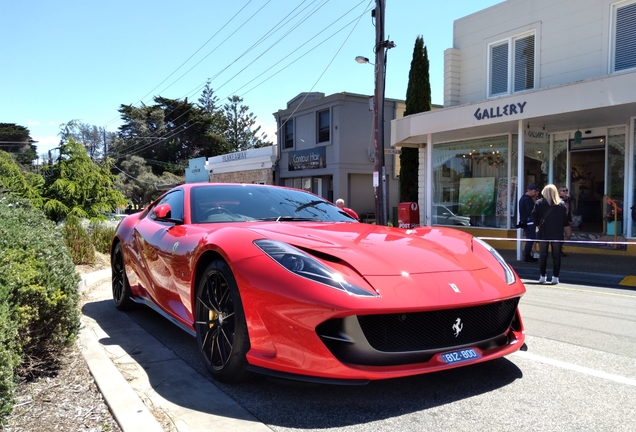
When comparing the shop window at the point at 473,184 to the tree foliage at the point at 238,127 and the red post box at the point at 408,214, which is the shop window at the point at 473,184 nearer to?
the red post box at the point at 408,214

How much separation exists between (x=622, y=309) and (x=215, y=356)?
510 cm

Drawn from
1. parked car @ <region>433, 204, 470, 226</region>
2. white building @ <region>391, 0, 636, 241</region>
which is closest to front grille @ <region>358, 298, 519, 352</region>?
white building @ <region>391, 0, 636, 241</region>

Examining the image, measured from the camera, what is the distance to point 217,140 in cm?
5606

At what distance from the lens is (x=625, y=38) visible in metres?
11.6

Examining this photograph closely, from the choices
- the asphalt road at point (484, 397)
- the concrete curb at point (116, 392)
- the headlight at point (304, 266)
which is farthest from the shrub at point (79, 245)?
the headlight at point (304, 266)

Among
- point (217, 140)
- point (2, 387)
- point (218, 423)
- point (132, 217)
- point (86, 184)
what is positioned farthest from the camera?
point (217, 140)

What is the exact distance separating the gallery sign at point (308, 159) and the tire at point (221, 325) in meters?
20.5

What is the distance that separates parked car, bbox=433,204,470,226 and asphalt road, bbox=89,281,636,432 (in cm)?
1046

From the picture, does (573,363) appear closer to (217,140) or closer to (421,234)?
(421,234)

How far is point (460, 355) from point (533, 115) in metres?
9.17

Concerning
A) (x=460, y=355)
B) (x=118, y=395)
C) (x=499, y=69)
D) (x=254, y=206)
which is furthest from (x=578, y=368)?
(x=499, y=69)

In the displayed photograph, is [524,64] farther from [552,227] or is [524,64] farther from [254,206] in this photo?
[254,206]

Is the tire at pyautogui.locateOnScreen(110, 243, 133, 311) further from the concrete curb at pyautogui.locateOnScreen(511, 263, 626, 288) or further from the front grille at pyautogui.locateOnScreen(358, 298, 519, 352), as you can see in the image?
the concrete curb at pyautogui.locateOnScreen(511, 263, 626, 288)

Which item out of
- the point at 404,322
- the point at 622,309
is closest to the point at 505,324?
the point at 404,322
